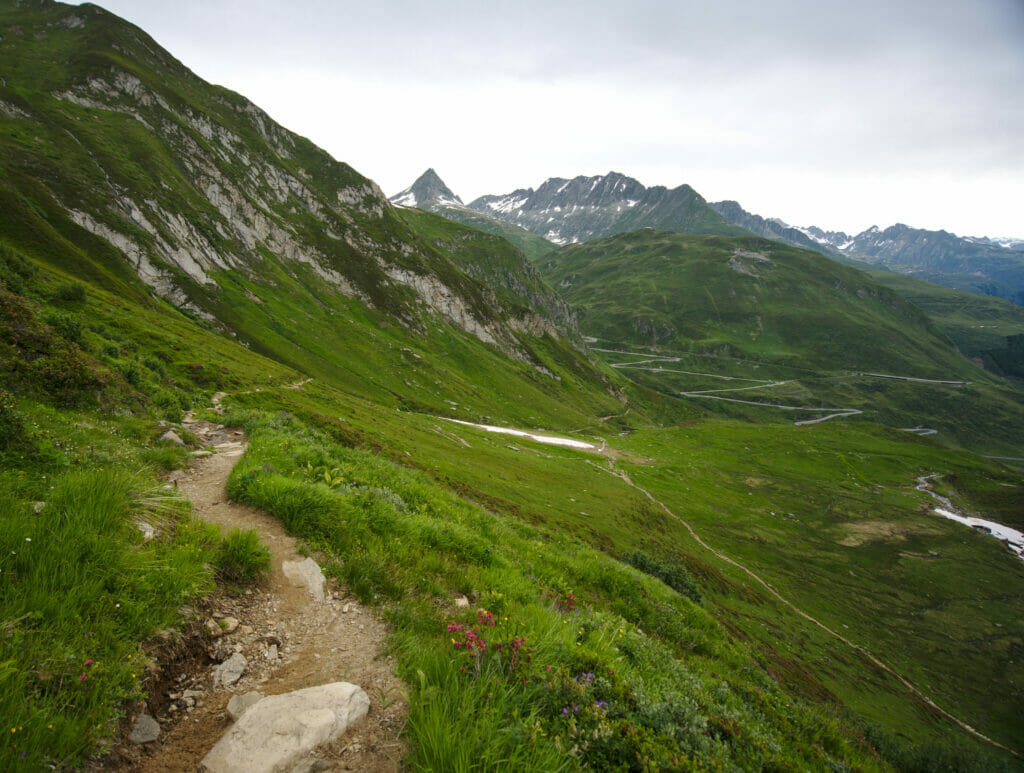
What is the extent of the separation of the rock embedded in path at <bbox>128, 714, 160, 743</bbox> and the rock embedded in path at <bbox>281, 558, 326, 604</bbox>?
A: 229cm

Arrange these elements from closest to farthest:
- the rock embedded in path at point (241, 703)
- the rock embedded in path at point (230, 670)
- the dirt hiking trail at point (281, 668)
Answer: the dirt hiking trail at point (281, 668) → the rock embedded in path at point (241, 703) → the rock embedded in path at point (230, 670)

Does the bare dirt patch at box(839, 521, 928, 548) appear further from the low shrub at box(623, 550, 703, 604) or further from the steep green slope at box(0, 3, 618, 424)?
the low shrub at box(623, 550, 703, 604)

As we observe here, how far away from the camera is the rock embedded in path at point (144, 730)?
3.25 meters

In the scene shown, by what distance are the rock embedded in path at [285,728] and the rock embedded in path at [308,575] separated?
1.85m

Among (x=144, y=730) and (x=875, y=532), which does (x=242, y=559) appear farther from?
(x=875, y=532)

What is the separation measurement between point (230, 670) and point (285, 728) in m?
1.26

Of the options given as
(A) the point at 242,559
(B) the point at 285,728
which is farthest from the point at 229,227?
(B) the point at 285,728

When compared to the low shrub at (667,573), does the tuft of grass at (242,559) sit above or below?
above

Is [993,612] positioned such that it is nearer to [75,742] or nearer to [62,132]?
[75,742]

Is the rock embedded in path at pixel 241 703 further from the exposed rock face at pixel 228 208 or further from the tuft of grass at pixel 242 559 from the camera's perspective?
the exposed rock face at pixel 228 208

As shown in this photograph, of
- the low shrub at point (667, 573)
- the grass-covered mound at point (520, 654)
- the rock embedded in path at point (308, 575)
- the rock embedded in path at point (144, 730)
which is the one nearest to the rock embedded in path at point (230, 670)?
the rock embedded in path at point (144, 730)

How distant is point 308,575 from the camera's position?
6105 mm

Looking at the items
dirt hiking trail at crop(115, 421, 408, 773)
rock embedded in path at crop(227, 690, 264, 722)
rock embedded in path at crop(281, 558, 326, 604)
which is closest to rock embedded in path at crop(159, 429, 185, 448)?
dirt hiking trail at crop(115, 421, 408, 773)

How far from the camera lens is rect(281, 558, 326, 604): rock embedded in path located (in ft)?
19.1
